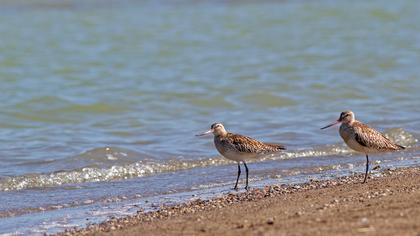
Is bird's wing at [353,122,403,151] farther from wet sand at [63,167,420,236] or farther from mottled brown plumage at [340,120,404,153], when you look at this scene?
wet sand at [63,167,420,236]

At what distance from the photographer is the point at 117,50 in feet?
80.8

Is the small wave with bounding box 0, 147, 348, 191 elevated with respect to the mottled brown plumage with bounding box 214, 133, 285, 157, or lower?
lower

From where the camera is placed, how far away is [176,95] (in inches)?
744

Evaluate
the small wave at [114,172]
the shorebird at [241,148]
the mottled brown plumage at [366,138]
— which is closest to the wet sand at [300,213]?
the mottled brown plumage at [366,138]

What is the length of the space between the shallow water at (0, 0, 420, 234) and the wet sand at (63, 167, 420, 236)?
2.73 feet

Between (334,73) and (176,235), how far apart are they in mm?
13182

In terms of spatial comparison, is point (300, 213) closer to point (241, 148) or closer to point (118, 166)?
point (241, 148)

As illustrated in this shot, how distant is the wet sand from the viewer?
787 cm

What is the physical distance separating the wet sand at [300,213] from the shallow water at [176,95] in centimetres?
83

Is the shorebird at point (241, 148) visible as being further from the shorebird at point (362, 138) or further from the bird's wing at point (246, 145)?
the shorebird at point (362, 138)

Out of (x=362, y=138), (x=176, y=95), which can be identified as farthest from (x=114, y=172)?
(x=176, y=95)

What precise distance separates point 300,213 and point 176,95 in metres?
10.4

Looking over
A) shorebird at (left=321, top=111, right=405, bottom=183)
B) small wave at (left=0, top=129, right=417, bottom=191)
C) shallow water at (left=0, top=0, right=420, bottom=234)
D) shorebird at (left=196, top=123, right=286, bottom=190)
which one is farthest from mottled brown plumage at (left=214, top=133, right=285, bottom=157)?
small wave at (left=0, top=129, right=417, bottom=191)

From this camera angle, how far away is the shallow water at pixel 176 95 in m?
12.5
